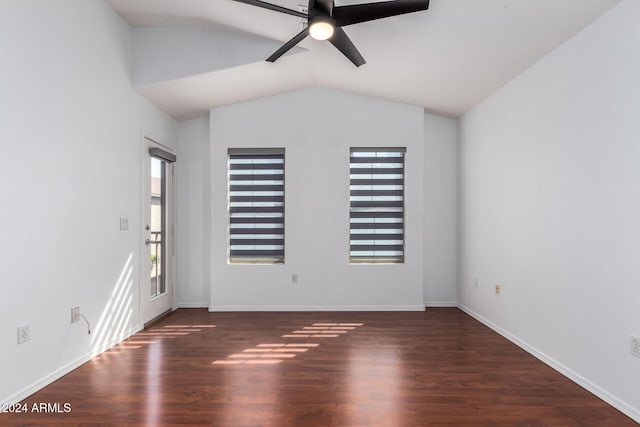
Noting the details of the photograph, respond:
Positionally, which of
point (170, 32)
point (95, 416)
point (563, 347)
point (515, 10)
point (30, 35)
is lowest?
point (95, 416)

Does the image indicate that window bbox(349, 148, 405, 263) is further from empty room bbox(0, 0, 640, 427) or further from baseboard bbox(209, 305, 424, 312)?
baseboard bbox(209, 305, 424, 312)

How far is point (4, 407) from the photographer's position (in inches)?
84.3

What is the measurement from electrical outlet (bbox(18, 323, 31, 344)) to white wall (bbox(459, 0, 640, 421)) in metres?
3.83

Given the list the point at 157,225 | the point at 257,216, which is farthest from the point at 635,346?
the point at 157,225

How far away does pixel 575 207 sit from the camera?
2588 millimetres

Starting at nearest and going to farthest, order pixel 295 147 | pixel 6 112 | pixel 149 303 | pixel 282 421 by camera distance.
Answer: pixel 282 421, pixel 6 112, pixel 149 303, pixel 295 147

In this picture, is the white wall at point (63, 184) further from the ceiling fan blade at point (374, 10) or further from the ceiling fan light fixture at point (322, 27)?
the ceiling fan blade at point (374, 10)

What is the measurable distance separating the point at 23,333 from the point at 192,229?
97.9 inches

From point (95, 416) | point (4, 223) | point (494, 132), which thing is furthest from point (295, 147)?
point (95, 416)

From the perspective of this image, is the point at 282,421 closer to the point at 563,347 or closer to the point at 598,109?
→ the point at 563,347

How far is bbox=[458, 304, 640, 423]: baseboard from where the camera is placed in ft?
6.98

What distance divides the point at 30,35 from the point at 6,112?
607 millimetres

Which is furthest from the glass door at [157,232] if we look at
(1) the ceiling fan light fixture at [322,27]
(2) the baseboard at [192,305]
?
(1) the ceiling fan light fixture at [322,27]

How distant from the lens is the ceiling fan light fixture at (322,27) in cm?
A: 226
